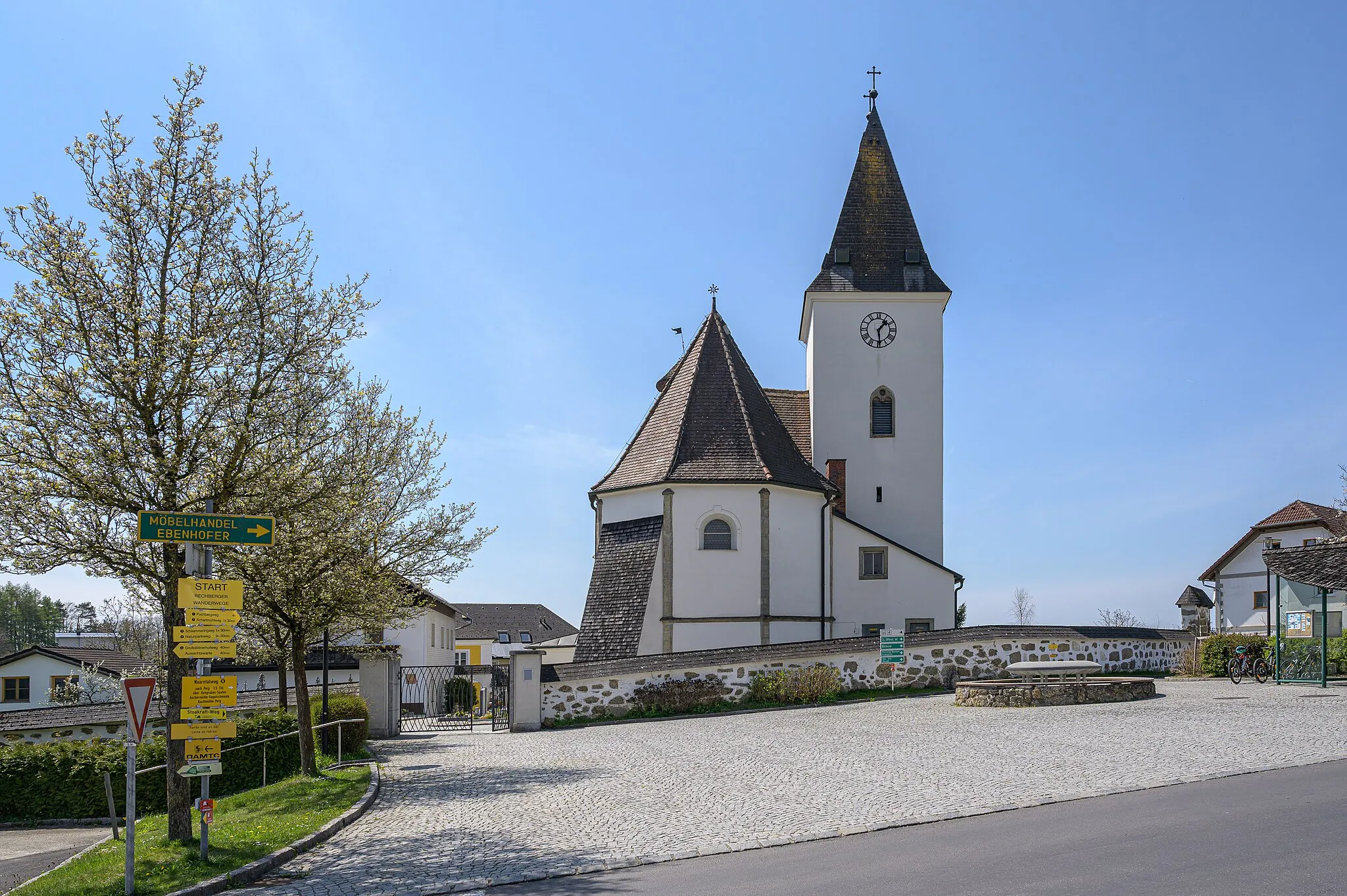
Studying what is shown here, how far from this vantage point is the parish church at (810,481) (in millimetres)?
28531

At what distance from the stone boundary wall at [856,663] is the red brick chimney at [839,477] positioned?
10.6 m

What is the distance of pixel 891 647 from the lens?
23422 mm

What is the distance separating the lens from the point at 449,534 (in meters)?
17.9

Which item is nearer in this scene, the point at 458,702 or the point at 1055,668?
the point at 1055,668

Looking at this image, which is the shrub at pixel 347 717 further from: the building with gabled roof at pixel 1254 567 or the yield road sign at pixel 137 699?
the building with gabled roof at pixel 1254 567

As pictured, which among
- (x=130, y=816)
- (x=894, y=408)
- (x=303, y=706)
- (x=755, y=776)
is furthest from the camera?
(x=894, y=408)

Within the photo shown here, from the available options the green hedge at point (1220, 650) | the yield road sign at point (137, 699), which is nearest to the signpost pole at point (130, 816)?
the yield road sign at point (137, 699)

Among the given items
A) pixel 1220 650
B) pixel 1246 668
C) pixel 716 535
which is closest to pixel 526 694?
pixel 716 535

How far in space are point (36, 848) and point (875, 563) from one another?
22726mm

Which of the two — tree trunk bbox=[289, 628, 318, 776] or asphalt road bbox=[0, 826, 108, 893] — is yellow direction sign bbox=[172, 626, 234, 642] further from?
tree trunk bbox=[289, 628, 318, 776]

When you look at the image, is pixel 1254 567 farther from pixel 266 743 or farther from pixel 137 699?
pixel 137 699

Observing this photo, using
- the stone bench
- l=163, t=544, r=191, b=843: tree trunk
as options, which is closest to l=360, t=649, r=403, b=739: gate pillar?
l=163, t=544, r=191, b=843: tree trunk

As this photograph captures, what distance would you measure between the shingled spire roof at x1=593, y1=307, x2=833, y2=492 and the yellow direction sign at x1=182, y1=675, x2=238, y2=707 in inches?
739

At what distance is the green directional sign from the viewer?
32.4 ft
